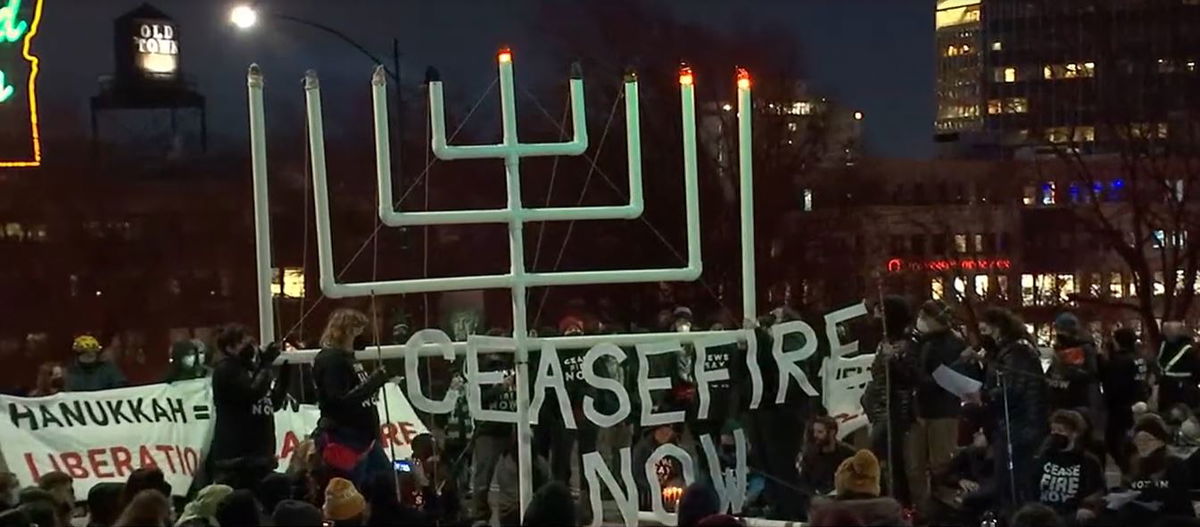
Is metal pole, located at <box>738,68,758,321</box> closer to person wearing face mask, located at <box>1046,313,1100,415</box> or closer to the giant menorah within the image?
the giant menorah

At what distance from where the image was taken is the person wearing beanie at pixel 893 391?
8.23 meters

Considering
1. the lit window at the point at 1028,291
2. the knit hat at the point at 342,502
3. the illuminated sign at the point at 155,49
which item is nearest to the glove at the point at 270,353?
the knit hat at the point at 342,502

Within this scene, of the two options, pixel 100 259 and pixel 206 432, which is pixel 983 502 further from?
pixel 100 259

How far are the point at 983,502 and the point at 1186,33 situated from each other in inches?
918

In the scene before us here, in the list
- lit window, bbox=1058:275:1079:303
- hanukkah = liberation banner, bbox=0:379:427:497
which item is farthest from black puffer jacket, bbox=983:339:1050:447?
lit window, bbox=1058:275:1079:303

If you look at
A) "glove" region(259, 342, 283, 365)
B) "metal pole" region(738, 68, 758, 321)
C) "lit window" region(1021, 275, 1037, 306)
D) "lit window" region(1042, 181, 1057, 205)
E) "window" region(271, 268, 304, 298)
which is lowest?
"lit window" region(1021, 275, 1037, 306)

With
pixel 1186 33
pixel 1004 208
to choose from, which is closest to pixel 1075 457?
pixel 1186 33

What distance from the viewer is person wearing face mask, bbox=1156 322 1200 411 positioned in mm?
10969

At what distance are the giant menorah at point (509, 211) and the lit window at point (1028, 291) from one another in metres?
32.6

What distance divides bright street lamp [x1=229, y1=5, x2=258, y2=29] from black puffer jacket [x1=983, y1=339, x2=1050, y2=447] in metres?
7.56

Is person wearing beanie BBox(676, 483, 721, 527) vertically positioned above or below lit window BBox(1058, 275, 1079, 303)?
above

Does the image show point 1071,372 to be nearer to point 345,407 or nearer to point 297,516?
point 345,407

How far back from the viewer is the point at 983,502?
8156mm

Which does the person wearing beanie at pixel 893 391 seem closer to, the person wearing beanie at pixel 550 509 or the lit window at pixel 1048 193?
the person wearing beanie at pixel 550 509
